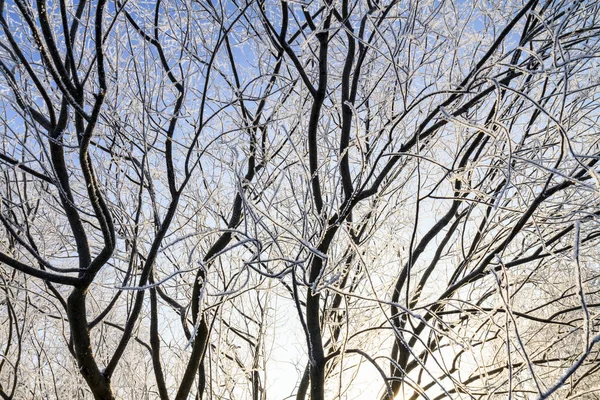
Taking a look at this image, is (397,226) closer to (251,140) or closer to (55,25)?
(251,140)

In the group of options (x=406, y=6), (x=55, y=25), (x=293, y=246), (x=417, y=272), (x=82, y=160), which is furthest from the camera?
(x=417, y=272)

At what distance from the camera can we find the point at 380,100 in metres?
2.79

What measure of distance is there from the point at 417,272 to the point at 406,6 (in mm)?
1667

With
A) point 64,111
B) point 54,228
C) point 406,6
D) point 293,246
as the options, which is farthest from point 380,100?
point 54,228

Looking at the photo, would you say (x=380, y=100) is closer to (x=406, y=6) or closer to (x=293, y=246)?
(x=406, y=6)

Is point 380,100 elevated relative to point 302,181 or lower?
elevated

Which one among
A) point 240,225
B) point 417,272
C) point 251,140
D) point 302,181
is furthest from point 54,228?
point 417,272

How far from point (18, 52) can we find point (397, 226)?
2.18 meters

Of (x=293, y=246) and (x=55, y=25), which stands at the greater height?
(x=55, y=25)

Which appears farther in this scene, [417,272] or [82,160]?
[417,272]

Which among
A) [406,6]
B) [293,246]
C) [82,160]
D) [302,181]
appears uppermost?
[406,6]

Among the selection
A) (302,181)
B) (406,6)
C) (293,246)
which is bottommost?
(293,246)

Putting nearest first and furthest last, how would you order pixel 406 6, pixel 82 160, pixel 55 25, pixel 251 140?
pixel 82 160 < pixel 55 25 < pixel 406 6 < pixel 251 140

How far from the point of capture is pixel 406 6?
2.50m
